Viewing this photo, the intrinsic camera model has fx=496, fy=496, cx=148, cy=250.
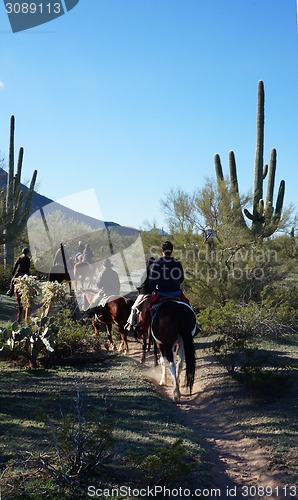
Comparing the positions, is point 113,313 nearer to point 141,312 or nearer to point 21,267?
point 141,312

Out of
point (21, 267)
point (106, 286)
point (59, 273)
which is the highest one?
point (21, 267)

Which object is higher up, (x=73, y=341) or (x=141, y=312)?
(x=141, y=312)

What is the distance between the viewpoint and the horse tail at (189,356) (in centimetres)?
776

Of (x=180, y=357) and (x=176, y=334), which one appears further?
(x=180, y=357)

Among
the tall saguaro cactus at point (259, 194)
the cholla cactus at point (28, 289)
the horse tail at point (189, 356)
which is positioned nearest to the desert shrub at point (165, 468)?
the horse tail at point (189, 356)

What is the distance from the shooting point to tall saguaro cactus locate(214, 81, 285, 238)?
16547 mm

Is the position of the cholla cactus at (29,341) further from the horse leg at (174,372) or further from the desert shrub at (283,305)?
the desert shrub at (283,305)

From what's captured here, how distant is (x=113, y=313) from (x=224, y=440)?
5639 millimetres

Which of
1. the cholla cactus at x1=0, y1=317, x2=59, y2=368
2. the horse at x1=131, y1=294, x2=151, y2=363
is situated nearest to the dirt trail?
the horse at x1=131, y1=294, x2=151, y2=363

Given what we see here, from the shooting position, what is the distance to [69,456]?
15.1ft

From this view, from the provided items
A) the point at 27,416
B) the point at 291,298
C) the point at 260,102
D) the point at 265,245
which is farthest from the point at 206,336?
the point at 260,102

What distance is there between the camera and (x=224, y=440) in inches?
245

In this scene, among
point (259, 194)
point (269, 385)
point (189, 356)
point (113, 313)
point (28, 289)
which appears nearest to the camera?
point (269, 385)

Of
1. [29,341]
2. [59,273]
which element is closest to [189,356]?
[29,341]
